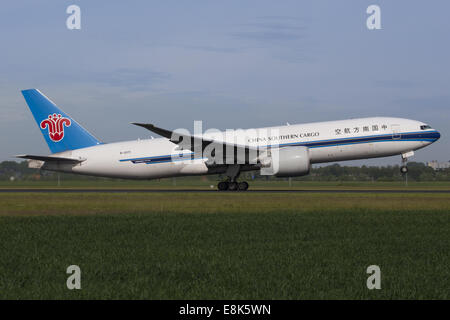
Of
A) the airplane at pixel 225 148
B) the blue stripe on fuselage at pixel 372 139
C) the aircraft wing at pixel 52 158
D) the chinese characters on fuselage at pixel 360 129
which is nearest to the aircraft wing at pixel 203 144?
the airplane at pixel 225 148

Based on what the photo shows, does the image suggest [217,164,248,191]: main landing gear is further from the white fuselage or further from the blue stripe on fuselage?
the blue stripe on fuselage

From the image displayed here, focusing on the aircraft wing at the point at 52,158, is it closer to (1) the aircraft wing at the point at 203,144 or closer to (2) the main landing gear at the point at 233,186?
(1) the aircraft wing at the point at 203,144

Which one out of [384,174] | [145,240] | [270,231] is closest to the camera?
[145,240]

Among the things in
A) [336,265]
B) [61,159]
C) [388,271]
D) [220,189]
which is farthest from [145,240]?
[61,159]

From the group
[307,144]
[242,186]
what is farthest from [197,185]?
[307,144]

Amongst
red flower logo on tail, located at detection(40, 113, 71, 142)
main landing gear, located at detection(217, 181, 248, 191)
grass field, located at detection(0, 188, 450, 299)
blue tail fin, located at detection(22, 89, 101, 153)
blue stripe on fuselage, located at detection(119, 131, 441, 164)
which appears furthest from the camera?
red flower logo on tail, located at detection(40, 113, 71, 142)

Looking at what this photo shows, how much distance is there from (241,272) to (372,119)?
25.8 meters

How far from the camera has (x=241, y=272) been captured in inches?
295

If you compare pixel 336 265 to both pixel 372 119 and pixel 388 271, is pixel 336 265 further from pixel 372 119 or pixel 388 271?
pixel 372 119

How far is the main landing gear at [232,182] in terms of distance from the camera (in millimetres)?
32031

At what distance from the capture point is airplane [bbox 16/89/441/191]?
99.7 ft

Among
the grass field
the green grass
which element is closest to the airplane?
the green grass

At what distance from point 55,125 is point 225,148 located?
41.4 feet

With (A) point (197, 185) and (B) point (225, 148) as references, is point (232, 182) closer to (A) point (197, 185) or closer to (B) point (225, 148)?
(B) point (225, 148)
